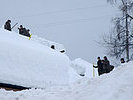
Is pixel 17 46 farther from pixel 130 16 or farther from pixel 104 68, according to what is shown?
pixel 130 16

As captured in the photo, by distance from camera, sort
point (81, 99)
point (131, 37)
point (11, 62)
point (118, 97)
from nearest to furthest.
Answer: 1. point (118, 97)
2. point (81, 99)
3. point (131, 37)
4. point (11, 62)

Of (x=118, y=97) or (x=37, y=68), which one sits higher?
(x=37, y=68)

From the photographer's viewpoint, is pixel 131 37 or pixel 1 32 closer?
pixel 131 37

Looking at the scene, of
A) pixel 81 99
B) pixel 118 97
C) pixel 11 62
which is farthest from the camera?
pixel 11 62

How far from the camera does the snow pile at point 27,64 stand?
13.7m

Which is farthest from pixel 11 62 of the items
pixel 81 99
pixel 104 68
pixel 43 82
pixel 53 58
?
pixel 81 99

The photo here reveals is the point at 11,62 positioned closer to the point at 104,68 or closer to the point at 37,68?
the point at 37,68

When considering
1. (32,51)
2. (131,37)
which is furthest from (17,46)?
(131,37)

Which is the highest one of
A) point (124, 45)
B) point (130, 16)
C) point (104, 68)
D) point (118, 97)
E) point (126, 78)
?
point (130, 16)

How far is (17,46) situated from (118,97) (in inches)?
436

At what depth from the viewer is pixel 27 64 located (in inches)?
581

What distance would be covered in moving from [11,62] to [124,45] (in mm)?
5804

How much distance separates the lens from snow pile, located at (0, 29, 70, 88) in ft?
44.9

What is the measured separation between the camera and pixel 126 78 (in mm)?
5023
